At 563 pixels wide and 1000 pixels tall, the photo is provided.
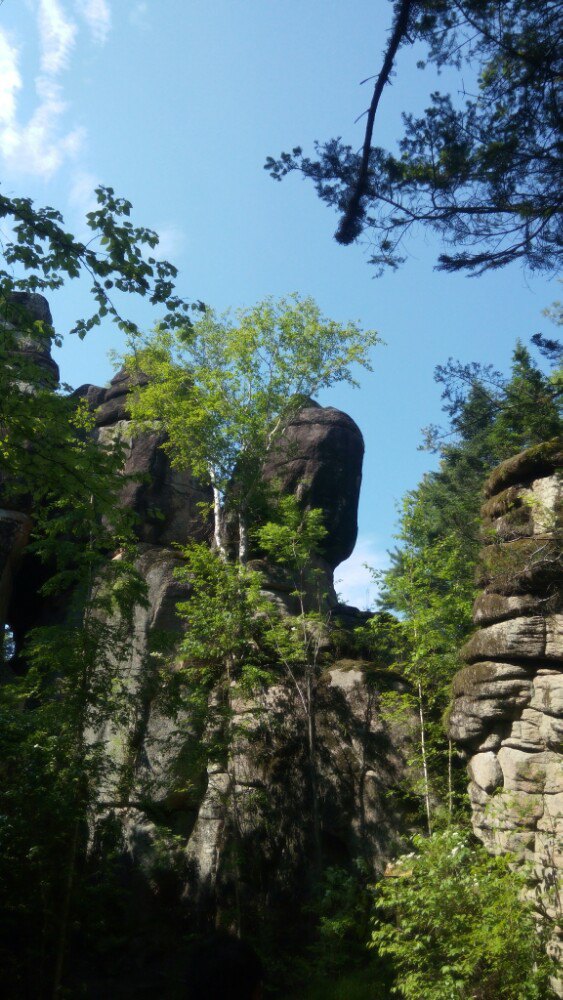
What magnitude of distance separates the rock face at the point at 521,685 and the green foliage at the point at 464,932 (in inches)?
23.4

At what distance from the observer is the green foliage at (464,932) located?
302 inches

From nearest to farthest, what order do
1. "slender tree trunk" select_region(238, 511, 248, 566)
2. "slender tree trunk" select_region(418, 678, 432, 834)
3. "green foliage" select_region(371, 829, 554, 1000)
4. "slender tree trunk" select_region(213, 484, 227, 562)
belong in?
1. "green foliage" select_region(371, 829, 554, 1000)
2. "slender tree trunk" select_region(418, 678, 432, 834)
3. "slender tree trunk" select_region(238, 511, 248, 566)
4. "slender tree trunk" select_region(213, 484, 227, 562)

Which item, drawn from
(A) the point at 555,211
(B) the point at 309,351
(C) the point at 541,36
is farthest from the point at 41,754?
(B) the point at 309,351

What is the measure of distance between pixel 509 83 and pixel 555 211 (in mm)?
1029

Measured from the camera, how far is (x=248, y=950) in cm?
455

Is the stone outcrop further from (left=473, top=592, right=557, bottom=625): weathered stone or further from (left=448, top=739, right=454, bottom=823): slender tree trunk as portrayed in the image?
(left=473, top=592, right=557, bottom=625): weathered stone

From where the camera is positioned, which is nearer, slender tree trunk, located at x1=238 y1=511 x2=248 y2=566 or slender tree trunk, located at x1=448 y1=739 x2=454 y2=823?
slender tree trunk, located at x1=448 y1=739 x2=454 y2=823

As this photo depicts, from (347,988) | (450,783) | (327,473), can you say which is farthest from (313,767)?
(327,473)

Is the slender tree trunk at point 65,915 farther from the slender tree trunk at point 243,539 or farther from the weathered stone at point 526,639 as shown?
the slender tree trunk at point 243,539

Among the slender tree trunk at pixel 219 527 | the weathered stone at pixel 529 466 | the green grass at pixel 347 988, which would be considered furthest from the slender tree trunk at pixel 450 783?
the slender tree trunk at pixel 219 527

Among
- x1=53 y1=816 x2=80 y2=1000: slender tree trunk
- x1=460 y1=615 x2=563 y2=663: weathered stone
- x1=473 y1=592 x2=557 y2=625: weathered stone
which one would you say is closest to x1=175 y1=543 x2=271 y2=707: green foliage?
x1=473 y1=592 x2=557 y2=625: weathered stone

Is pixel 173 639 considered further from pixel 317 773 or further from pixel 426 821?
pixel 426 821

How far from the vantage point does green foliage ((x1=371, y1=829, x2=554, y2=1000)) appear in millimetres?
7672

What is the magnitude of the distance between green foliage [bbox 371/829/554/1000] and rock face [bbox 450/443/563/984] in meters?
0.59
